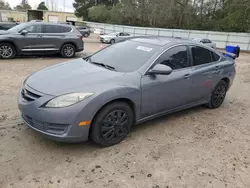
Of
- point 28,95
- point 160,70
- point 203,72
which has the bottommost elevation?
point 28,95

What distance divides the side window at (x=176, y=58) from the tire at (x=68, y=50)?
312 inches

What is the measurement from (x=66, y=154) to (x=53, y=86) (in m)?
0.91

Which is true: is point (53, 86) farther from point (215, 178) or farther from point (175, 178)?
point (215, 178)

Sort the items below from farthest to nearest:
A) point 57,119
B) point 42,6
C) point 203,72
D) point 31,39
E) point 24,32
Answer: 1. point 42,6
2. point 31,39
3. point 24,32
4. point 203,72
5. point 57,119

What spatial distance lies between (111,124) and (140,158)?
0.60 m

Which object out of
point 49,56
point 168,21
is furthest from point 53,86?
point 168,21

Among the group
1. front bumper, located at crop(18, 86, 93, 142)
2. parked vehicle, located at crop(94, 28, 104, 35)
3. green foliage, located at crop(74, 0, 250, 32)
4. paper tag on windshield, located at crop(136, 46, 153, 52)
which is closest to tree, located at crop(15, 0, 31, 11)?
parked vehicle, located at crop(94, 28, 104, 35)

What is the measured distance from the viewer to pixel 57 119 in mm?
2867

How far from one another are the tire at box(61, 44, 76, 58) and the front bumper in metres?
8.27

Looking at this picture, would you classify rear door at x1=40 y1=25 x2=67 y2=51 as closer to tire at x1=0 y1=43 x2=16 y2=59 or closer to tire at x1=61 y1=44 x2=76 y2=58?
tire at x1=61 y1=44 x2=76 y2=58

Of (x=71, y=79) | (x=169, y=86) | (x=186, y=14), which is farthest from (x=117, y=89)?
(x=186, y=14)

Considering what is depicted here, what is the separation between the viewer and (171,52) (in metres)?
3.93

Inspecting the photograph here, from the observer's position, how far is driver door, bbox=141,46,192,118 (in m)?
3.56

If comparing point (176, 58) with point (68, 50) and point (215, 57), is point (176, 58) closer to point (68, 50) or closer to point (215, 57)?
point (215, 57)
